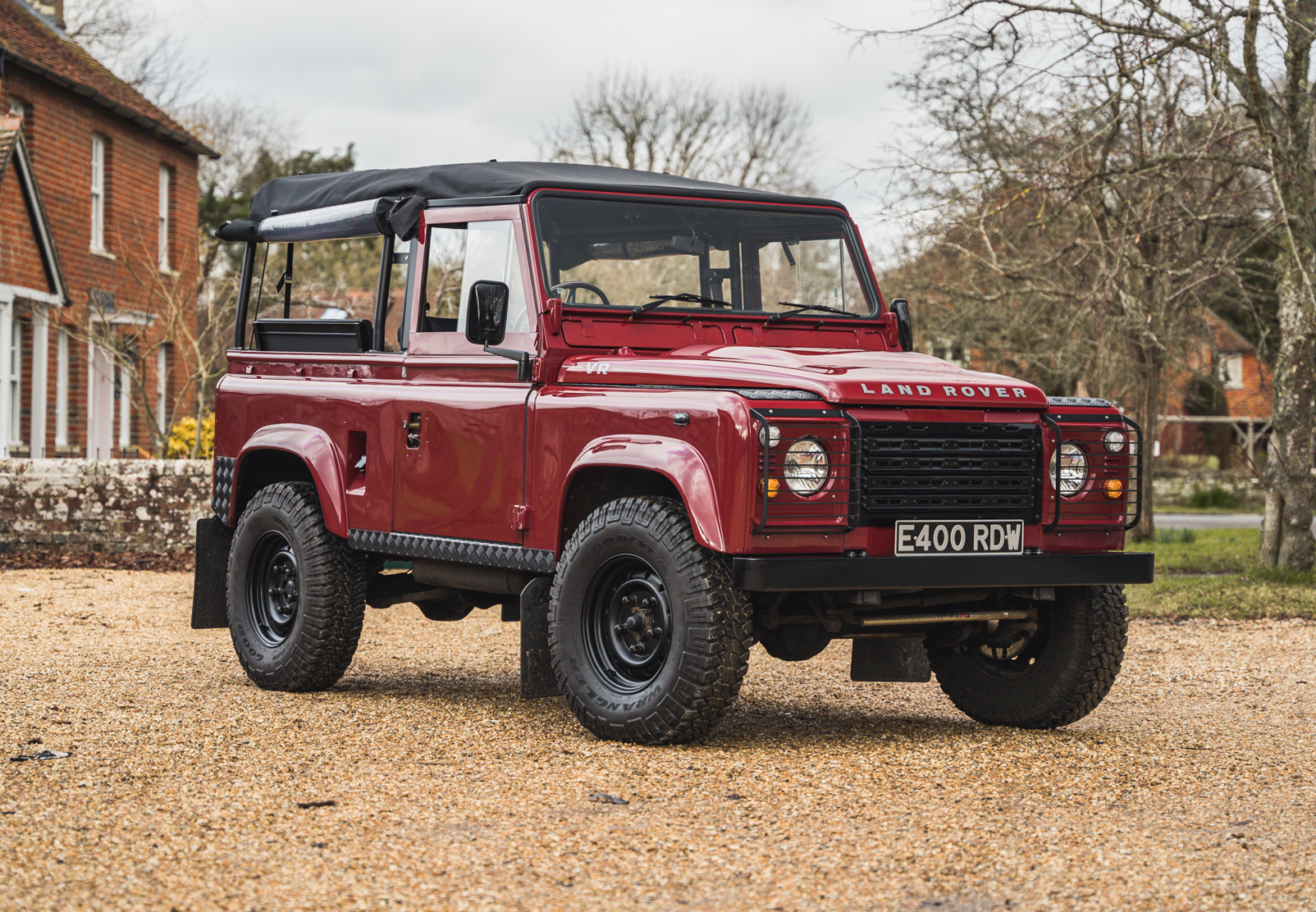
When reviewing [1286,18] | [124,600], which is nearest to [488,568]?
[124,600]

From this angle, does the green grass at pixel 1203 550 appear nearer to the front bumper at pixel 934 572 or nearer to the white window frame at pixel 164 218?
the front bumper at pixel 934 572

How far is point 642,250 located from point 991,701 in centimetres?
252

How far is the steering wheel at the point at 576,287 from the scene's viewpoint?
22.3ft

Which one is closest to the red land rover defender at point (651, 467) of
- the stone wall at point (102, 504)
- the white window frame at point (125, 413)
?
the stone wall at point (102, 504)

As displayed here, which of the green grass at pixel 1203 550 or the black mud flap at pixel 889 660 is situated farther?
the green grass at pixel 1203 550

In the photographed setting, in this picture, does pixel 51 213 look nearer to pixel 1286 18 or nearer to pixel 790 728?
pixel 1286 18

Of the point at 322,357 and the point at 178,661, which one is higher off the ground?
the point at 322,357

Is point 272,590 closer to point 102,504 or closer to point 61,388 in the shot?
point 102,504

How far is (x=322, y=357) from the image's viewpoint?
798cm

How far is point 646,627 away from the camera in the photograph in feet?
20.1

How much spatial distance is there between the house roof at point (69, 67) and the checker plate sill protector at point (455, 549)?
1548cm

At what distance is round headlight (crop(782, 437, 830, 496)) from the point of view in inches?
225

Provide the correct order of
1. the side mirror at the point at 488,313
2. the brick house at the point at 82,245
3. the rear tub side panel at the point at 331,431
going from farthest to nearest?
the brick house at the point at 82,245, the rear tub side panel at the point at 331,431, the side mirror at the point at 488,313

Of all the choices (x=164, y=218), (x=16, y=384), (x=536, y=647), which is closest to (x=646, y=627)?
(x=536, y=647)
